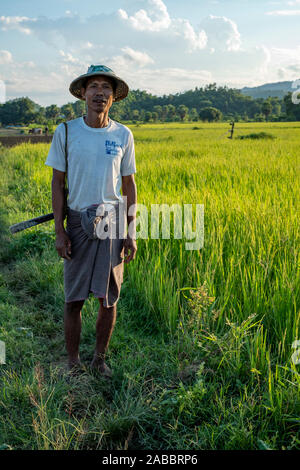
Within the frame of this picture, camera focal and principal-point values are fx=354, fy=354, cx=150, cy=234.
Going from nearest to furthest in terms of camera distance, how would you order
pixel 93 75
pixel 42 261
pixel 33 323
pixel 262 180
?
pixel 93 75 → pixel 33 323 → pixel 42 261 → pixel 262 180

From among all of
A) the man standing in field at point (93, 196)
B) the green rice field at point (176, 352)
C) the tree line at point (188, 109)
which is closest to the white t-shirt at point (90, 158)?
the man standing in field at point (93, 196)

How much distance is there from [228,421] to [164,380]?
0.39m

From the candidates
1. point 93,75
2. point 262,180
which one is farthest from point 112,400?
point 262,180

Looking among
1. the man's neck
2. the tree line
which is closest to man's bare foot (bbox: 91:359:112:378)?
the man's neck

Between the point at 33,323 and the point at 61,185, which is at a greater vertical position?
the point at 61,185

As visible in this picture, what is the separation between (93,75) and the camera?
1796 mm

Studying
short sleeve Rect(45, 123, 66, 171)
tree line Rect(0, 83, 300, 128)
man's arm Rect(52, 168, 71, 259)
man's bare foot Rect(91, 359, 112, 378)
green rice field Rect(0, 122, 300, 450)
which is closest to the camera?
green rice field Rect(0, 122, 300, 450)

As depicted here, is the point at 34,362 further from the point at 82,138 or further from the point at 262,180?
the point at 262,180

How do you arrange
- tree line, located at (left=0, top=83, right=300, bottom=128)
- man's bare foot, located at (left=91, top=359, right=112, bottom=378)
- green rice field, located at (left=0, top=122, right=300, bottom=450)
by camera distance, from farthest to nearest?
tree line, located at (left=0, top=83, right=300, bottom=128), man's bare foot, located at (left=91, top=359, right=112, bottom=378), green rice field, located at (left=0, top=122, right=300, bottom=450)

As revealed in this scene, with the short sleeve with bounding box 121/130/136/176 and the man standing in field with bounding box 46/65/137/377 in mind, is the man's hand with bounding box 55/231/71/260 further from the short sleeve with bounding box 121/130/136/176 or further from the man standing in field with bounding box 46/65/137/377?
the short sleeve with bounding box 121/130/136/176

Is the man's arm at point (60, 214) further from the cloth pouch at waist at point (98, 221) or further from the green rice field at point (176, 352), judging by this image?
the green rice field at point (176, 352)

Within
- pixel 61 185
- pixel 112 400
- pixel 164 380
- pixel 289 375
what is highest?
pixel 61 185

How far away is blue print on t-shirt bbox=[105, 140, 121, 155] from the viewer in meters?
1.77

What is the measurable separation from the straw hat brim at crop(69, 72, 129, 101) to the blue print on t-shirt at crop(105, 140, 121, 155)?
1.09ft
